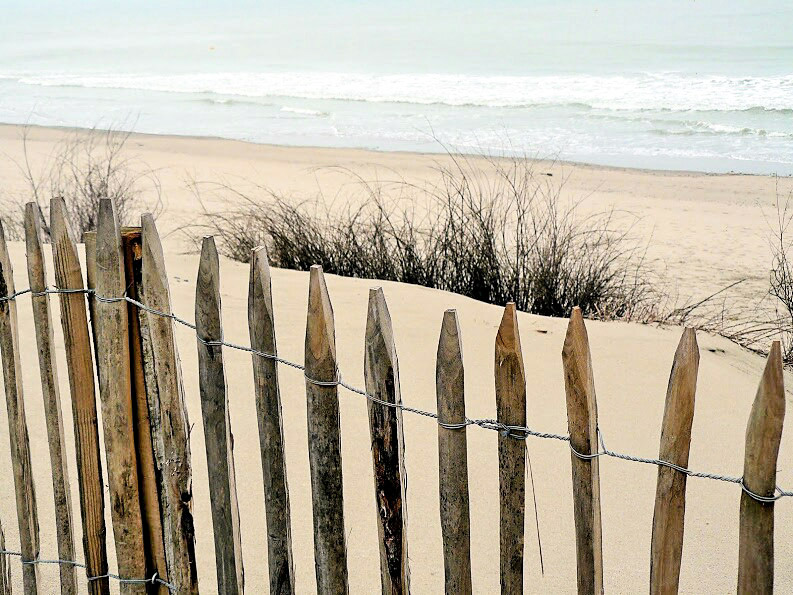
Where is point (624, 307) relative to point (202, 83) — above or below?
below

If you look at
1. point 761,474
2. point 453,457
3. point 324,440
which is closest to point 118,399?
point 324,440

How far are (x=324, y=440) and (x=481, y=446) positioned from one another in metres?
2.12

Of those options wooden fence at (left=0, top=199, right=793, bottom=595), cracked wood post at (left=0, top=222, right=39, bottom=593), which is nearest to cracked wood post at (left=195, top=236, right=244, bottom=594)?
wooden fence at (left=0, top=199, right=793, bottom=595)

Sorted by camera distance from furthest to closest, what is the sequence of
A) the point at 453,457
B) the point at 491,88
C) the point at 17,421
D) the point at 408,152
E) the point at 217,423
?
the point at 491,88
the point at 408,152
the point at 17,421
the point at 217,423
the point at 453,457

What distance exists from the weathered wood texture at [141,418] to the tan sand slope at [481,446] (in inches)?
33.6

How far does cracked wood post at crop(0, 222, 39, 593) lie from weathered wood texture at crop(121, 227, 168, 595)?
0.45 m

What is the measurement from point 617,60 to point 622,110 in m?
9.06

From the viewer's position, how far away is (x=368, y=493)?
145 inches

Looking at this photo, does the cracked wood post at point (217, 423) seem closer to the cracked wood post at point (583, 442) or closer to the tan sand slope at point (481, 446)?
the cracked wood post at point (583, 442)

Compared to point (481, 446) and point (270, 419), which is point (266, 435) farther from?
point (481, 446)

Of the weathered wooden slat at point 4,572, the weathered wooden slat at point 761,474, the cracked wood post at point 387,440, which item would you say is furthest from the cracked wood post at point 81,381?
the weathered wooden slat at point 761,474

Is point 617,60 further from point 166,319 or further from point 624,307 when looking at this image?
point 166,319

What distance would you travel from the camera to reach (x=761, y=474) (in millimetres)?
1626

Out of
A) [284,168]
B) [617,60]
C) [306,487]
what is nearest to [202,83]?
[617,60]
